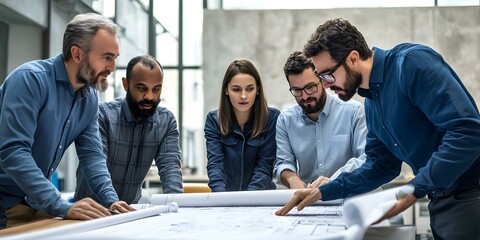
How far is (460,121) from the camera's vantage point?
134 centimetres

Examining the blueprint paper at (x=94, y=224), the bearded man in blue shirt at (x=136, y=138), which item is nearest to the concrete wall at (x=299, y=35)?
the bearded man in blue shirt at (x=136, y=138)

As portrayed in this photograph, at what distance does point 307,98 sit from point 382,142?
535mm

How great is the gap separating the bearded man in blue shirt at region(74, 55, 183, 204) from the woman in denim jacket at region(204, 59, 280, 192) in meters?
0.17

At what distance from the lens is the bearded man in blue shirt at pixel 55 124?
1.62 metres

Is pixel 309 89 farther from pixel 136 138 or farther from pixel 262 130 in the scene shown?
pixel 136 138

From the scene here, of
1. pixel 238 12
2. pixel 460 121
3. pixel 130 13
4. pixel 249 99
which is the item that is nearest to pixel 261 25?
pixel 238 12

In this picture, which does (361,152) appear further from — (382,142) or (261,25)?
(261,25)

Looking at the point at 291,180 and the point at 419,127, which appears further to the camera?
Result: the point at 291,180

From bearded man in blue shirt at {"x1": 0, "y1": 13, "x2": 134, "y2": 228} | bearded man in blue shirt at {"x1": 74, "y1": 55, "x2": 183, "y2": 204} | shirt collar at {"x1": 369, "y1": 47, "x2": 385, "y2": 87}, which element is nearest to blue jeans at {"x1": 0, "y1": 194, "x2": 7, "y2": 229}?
bearded man in blue shirt at {"x1": 0, "y1": 13, "x2": 134, "y2": 228}

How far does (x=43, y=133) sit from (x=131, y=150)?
548 millimetres

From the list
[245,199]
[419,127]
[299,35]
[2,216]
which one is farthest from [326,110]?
[299,35]

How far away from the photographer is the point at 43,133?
1.77 meters

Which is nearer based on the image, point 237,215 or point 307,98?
point 237,215

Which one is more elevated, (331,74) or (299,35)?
(299,35)
